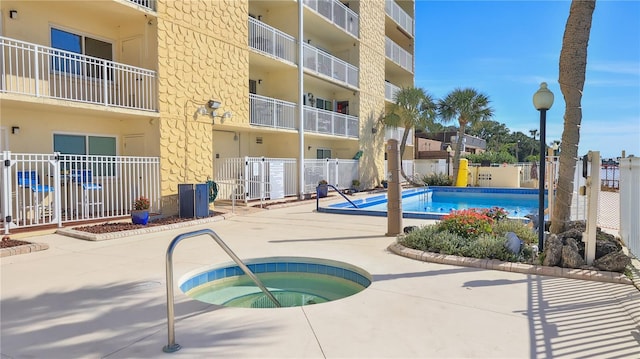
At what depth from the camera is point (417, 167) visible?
31891 millimetres

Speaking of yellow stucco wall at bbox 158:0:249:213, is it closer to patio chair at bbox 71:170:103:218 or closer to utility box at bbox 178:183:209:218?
utility box at bbox 178:183:209:218

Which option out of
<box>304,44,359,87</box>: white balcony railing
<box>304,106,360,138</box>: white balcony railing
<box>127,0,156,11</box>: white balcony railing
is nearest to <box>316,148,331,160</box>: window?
<box>304,106,360,138</box>: white balcony railing

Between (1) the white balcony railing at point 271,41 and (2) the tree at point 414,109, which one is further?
(2) the tree at point 414,109

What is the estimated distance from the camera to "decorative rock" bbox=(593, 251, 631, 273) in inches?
218

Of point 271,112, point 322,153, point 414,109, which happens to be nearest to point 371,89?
point 414,109

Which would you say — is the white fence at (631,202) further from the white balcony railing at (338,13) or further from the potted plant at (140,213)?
the white balcony railing at (338,13)

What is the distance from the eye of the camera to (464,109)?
82.6 feet

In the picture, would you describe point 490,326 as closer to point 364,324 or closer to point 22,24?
point 364,324

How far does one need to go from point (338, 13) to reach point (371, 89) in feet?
18.0

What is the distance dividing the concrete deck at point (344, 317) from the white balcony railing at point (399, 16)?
84.4 ft

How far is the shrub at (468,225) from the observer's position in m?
7.34

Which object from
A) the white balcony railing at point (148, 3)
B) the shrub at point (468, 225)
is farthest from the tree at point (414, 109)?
the shrub at point (468, 225)

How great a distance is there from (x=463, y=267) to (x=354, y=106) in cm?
1901

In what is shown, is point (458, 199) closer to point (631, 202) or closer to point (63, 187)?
point (631, 202)
